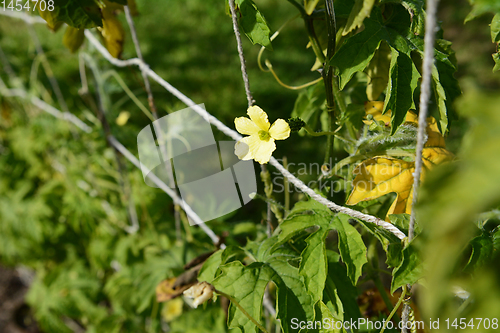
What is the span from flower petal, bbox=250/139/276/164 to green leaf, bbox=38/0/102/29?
0.55 meters

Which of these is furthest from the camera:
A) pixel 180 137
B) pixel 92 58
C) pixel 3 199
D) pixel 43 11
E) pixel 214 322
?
pixel 3 199

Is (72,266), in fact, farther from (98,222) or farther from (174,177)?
(174,177)

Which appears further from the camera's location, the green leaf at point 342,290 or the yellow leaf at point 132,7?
the yellow leaf at point 132,7

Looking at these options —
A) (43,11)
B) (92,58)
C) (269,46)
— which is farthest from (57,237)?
(269,46)

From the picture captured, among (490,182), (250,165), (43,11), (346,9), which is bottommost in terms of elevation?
(250,165)

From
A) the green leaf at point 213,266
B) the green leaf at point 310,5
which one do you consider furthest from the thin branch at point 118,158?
the green leaf at point 310,5

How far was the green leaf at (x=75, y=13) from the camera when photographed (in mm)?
882

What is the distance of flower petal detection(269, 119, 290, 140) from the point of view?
0.72 metres

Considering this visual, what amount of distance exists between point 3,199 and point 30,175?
0.23m

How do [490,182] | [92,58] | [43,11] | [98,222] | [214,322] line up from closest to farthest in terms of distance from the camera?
[490,182] < [43,11] < [214,322] < [92,58] < [98,222]

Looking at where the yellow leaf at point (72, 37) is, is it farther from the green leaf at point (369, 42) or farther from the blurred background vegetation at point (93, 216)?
the green leaf at point (369, 42)

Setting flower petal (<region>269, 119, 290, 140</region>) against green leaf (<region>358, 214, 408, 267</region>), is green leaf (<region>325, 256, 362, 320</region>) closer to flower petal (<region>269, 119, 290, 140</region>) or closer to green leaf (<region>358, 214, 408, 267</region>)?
green leaf (<region>358, 214, 408, 267</region>)

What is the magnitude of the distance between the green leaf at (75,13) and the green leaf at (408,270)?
0.93m

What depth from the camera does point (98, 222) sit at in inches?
80.5
